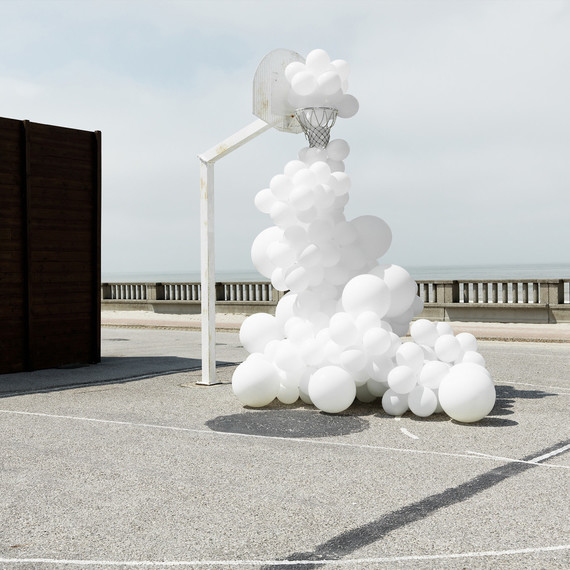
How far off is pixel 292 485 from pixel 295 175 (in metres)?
Answer: 5.03

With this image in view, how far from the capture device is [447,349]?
1006 centimetres

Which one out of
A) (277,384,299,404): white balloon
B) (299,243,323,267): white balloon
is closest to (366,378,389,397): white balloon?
(277,384,299,404): white balloon

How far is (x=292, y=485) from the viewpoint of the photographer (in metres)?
6.41

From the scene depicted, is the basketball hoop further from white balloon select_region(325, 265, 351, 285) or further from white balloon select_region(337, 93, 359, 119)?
white balloon select_region(325, 265, 351, 285)

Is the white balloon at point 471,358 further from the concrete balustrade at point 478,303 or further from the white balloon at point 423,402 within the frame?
the concrete balustrade at point 478,303

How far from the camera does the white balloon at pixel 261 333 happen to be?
1087cm

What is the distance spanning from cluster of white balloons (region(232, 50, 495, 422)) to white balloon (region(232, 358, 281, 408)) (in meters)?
0.01

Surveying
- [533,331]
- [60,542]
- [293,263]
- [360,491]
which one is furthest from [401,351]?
[533,331]

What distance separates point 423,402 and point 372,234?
2658mm

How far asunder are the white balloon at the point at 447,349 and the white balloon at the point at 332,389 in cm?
143

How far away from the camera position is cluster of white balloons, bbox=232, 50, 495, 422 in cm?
937

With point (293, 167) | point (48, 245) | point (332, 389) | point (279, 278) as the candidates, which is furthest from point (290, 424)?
point (48, 245)

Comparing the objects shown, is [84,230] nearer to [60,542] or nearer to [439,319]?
[60,542]

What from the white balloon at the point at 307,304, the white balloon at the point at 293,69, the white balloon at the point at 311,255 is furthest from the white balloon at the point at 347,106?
the white balloon at the point at 307,304
